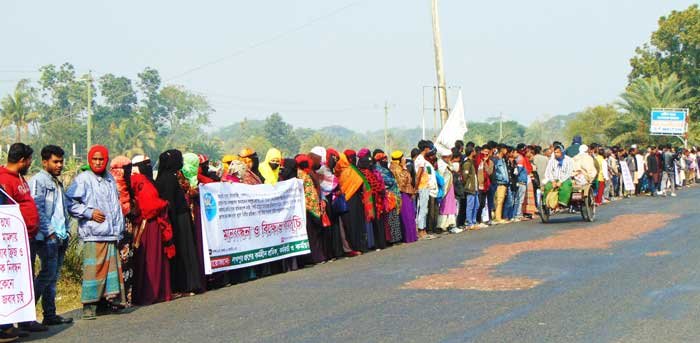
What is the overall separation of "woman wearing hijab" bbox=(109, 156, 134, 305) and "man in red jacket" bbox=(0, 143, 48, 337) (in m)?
1.50

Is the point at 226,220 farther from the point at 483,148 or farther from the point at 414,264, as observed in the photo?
the point at 483,148

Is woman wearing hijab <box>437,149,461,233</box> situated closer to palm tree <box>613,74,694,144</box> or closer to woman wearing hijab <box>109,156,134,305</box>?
woman wearing hijab <box>109,156,134,305</box>

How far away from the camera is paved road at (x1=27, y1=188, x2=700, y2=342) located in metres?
7.56

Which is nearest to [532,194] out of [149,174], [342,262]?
[342,262]

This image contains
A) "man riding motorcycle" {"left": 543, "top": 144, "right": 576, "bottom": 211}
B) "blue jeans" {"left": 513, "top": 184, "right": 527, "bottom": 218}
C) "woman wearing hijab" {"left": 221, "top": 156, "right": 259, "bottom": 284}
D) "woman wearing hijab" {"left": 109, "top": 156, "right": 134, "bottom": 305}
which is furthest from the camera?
"blue jeans" {"left": 513, "top": 184, "right": 527, "bottom": 218}

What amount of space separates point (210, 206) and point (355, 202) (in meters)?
3.83

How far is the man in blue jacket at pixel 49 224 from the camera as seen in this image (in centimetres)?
839

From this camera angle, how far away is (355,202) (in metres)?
14.5

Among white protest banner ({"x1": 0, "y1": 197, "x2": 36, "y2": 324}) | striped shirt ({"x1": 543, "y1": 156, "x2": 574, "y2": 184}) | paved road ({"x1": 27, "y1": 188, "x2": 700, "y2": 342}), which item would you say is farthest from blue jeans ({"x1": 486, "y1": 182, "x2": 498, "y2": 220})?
white protest banner ({"x1": 0, "y1": 197, "x2": 36, "y2": 324})

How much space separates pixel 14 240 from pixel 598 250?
9000mm

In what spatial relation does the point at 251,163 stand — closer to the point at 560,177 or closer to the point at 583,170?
the point at 560,177

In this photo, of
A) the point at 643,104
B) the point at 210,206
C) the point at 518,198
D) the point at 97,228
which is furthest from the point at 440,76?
the point at 643,104

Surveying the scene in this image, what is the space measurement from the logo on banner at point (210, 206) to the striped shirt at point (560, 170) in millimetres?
10125

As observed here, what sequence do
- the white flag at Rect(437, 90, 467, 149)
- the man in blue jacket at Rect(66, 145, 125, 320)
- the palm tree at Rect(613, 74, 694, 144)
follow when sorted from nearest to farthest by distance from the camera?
1. the man in blue jacket at Rect(66, 145, 125, 320)
2. the white flag at Rect(437, 90, 467, 149)
3. the palm tree at Rect(613, 74, 694, 144)
